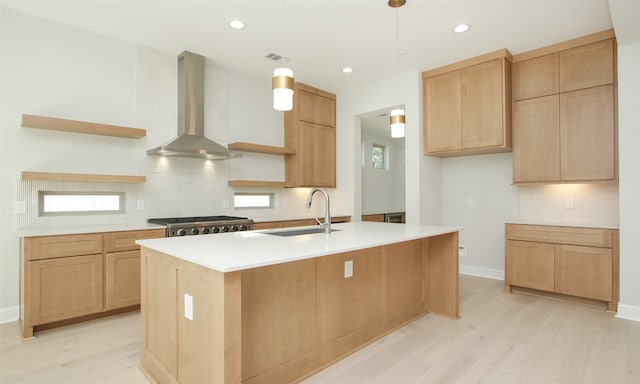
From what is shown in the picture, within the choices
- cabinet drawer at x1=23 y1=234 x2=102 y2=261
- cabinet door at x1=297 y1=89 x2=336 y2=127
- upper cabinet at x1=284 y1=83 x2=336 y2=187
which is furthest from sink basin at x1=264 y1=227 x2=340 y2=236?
cabinet door at x1=297 y1=89 x2=336 y2=127

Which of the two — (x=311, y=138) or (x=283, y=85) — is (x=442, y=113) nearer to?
(x=311, y=138)

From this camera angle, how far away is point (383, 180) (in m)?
7.96

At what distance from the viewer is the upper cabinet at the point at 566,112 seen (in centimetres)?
350

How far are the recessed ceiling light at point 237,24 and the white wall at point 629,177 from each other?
367 cm

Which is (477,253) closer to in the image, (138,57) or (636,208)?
(636,208)

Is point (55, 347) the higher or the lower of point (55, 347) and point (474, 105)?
the lower

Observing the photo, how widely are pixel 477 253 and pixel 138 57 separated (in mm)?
5017

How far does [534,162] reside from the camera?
393 centimetres

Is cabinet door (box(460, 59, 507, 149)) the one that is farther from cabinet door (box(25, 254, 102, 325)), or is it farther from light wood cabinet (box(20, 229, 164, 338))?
cabinet door (box(25, 254, 102, 325))

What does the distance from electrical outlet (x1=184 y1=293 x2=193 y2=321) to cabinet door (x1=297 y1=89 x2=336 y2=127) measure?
12.7 feet

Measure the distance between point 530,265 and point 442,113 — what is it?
213 centimetres

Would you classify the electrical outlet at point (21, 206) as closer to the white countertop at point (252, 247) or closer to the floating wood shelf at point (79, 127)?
the floating wood shelf at point (79, 127)

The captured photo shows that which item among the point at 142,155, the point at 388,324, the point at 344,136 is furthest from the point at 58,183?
the point at 344,136

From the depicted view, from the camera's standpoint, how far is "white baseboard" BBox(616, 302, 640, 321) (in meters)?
3.12
